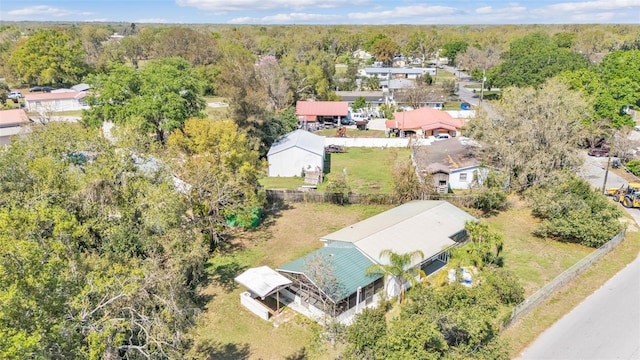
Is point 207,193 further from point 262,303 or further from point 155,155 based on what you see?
point 262,303

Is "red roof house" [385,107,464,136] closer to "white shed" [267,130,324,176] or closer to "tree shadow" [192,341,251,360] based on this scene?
"white shed" [267,130,324,176]

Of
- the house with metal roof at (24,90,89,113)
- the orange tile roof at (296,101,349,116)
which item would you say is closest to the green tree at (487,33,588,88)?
the orange tile roof at (296,101,349,116)

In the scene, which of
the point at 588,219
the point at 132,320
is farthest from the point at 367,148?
the point at 132,320

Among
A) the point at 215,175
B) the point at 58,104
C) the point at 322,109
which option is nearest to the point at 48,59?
the point at 58,104

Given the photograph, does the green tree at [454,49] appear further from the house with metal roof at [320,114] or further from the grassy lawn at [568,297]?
the grassy lawn at [568,297]

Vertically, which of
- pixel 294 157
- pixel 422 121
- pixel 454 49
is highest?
pixel 454 49

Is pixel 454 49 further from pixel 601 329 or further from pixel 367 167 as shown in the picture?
pixel 601 329

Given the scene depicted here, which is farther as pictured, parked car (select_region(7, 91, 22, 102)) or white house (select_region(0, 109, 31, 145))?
parked car (select_region(7, 91, 22, 102))
